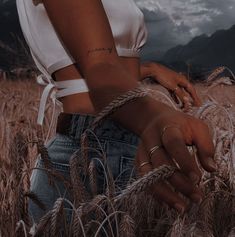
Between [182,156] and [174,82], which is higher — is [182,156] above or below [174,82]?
above

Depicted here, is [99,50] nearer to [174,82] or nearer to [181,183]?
[181,183]

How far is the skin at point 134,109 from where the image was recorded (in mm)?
709

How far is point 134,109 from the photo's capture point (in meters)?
0.82

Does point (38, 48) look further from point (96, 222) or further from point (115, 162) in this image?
point (96, 222)

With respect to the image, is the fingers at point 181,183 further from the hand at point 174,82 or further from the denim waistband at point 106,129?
the hand at point 174,82

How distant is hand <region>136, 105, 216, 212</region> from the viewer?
0.70 meters

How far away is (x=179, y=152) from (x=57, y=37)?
48 cm

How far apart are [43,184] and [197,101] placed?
41 centimetres

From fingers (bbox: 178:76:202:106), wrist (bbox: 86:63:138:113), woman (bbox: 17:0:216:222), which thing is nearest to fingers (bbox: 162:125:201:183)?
woman (bbox: 17:0:216:222)

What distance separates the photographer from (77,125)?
1.08 m

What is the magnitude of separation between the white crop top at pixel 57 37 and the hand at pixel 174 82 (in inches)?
8.0

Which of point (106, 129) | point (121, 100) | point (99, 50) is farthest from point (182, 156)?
point (106, 129)

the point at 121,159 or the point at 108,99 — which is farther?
the point at 121,159

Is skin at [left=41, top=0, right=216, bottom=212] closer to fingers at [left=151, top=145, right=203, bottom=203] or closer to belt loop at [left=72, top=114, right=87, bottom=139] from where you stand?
fingers at [left=151, top=145, right=203, bottom=203]
